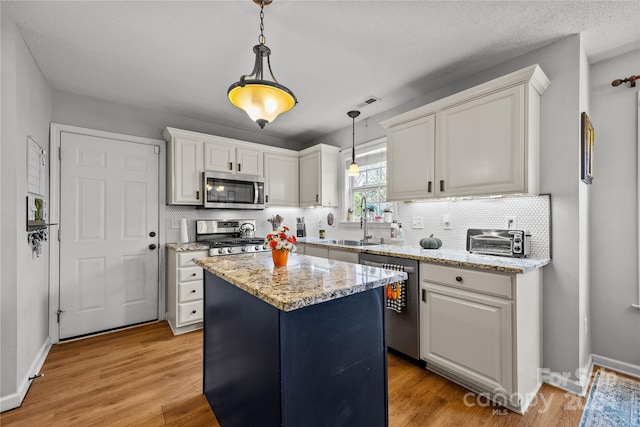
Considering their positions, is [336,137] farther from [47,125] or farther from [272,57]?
[47,125]

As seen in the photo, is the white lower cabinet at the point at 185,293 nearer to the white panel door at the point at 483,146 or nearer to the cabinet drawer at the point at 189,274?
the cabinet drawer at the point at 189,274

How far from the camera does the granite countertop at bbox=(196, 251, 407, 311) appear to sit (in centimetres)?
106

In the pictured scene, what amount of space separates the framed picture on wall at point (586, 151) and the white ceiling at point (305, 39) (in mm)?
610

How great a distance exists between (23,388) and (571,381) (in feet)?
12.5

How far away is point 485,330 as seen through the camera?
1.89 m

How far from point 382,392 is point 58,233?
3390mm

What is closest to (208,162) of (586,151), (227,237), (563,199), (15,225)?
(227,237)

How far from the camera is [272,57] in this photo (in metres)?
2.30

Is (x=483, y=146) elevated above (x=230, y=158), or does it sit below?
below

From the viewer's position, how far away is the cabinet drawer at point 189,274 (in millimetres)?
3068

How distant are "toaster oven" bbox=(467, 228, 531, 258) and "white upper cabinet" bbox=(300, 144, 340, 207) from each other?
198 cm

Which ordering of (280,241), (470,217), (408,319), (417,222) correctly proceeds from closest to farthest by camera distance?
(280,241), (408,319), (470,217), (417,222)

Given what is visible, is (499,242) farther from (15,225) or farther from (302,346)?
(15,225)

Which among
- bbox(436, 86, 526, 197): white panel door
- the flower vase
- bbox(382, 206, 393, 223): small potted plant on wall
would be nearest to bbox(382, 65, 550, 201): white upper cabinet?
bbox(436, 86, 526, 197): white panel door
